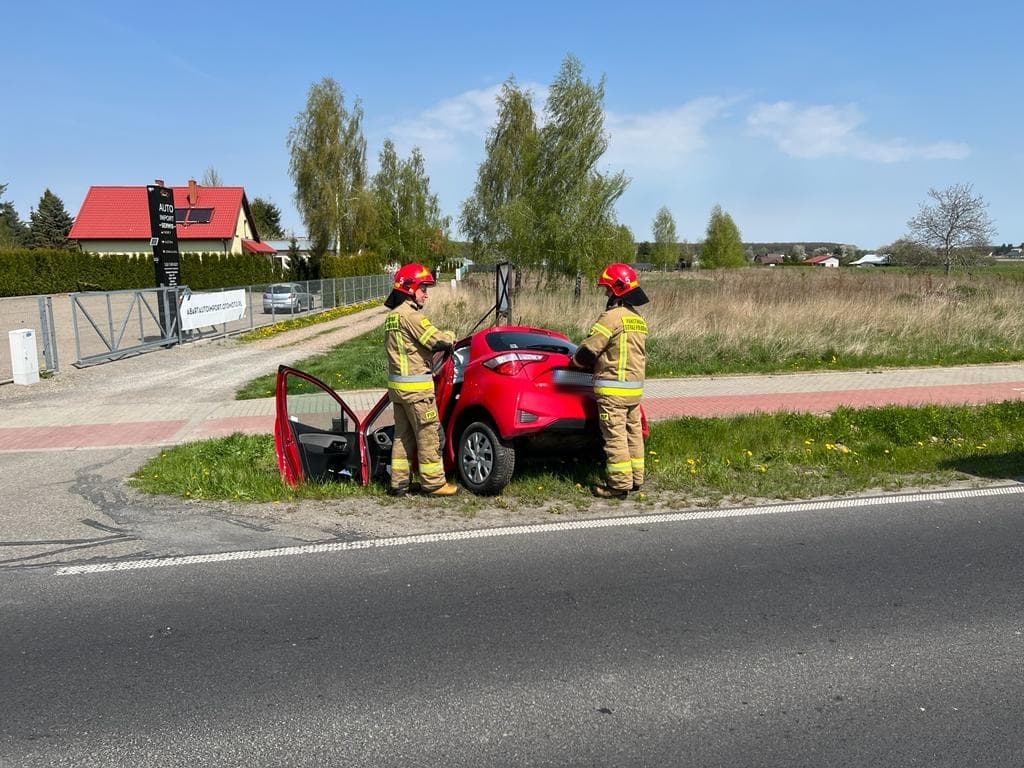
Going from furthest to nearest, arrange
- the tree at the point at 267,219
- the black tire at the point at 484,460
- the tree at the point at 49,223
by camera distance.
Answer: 1. the tree at the point at 267,219
2. the tree at the point at 49,223
3. the black tire at the point at 484,460

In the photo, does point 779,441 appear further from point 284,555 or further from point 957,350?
point 957,350

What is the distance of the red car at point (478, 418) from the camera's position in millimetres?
6207

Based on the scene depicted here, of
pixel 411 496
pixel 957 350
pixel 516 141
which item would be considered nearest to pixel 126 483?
pixel 411 496

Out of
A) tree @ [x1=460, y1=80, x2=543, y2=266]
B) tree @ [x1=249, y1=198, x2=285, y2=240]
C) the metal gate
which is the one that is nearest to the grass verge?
the metal gate

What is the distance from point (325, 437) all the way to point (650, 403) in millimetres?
5223

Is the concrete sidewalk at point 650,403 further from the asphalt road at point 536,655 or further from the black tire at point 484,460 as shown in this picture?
the asphalt road at point 536,655

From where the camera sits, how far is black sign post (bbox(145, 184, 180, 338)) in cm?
2003

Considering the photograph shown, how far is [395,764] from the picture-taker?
290 cm

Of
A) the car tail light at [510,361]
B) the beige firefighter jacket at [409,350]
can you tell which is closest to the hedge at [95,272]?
the beige firefighter jacket at [409,350]

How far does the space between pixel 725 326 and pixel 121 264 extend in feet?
128

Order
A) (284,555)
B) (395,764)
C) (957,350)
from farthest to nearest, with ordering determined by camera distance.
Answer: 1. (957,350)
2. (284,555)
3. (395,764)

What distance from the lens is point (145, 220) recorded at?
2384 inches

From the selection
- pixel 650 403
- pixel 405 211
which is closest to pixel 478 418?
pixel 650 403

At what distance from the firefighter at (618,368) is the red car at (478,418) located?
0.64 feet
